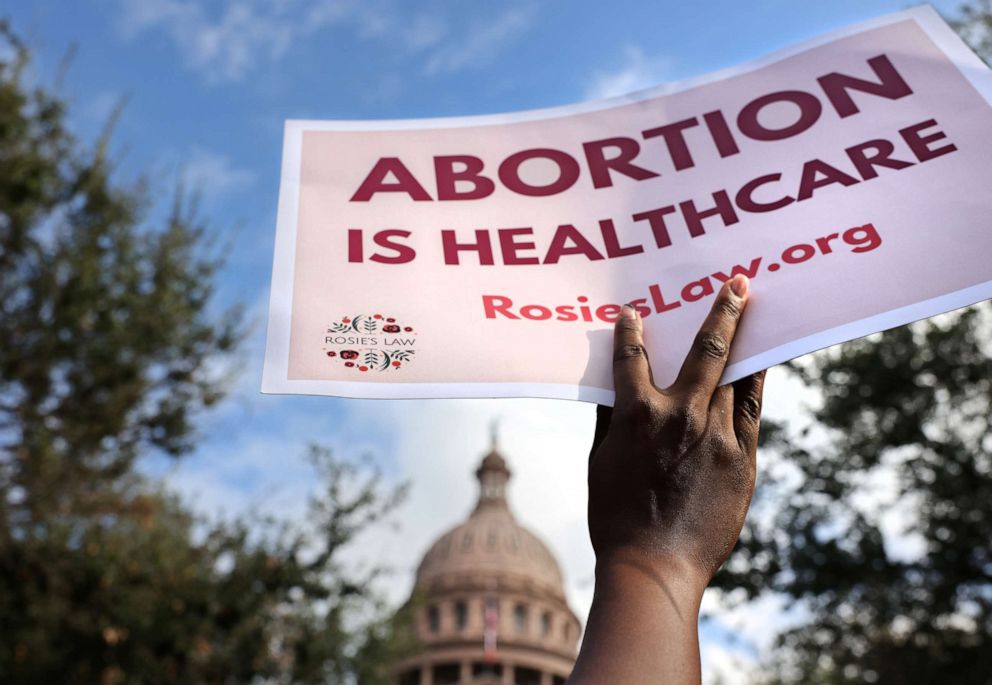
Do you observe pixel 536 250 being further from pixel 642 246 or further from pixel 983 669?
pixel 983 669

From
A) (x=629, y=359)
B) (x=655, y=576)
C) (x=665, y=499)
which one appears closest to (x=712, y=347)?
(x=629, y=359)

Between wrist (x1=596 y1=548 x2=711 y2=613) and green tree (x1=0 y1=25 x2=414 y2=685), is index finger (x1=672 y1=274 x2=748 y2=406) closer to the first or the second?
wrist (x1=596 y1=548 x2=711 y2=613)

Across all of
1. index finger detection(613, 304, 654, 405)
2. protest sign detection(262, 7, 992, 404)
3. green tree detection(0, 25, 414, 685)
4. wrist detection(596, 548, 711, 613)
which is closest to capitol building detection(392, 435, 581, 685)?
green tree detection(0, 25, 414, 685)

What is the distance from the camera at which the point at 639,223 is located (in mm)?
2113

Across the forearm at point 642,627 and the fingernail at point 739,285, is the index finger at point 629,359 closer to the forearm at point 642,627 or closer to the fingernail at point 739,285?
the fingernail at point 739,285

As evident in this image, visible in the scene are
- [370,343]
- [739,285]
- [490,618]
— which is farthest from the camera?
[490,618]

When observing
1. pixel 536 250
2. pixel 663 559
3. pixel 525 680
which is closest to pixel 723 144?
pixel 536 250

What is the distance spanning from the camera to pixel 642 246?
2070mm

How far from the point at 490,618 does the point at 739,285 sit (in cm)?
6401

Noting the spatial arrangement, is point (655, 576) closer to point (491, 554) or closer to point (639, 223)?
point (639, 223)

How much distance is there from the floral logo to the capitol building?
61412 mm

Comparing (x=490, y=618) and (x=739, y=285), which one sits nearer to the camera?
(x=739, y=285)

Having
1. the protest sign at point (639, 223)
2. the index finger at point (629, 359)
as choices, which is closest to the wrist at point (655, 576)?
the index finger at point (629, 359)

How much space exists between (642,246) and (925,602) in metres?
12.5
